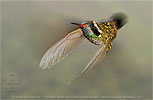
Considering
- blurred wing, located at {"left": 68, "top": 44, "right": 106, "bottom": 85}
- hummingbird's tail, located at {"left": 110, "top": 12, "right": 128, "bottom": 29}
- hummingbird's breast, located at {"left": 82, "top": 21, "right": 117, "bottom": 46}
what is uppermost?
hummingbird's tail, located at {"left": 110, "top": 12, "right": 128, "bottom": 29}

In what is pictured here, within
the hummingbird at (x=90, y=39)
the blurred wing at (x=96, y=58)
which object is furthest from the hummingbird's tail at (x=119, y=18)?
the blurred wing at (x=96, y=58)

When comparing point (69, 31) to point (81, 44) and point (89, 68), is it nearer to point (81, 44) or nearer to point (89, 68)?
point (81, 44)

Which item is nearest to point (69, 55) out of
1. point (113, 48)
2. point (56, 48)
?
point (56, 48)

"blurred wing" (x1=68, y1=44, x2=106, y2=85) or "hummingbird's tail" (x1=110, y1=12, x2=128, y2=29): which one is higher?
"hummingbird's tail" (x1=110, y1=12, x2=128, y2=29)

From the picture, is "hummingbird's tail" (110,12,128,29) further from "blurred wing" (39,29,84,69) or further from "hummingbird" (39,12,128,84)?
"blurred wing" (39,29,84,69)

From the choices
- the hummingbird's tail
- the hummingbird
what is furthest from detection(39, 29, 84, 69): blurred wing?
the hummingbird's tail

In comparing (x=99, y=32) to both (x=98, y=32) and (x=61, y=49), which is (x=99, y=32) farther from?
(x=61, y=49)

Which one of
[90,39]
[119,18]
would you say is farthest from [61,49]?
[119,18]

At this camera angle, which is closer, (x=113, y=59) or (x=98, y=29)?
(x=98, y=29)
